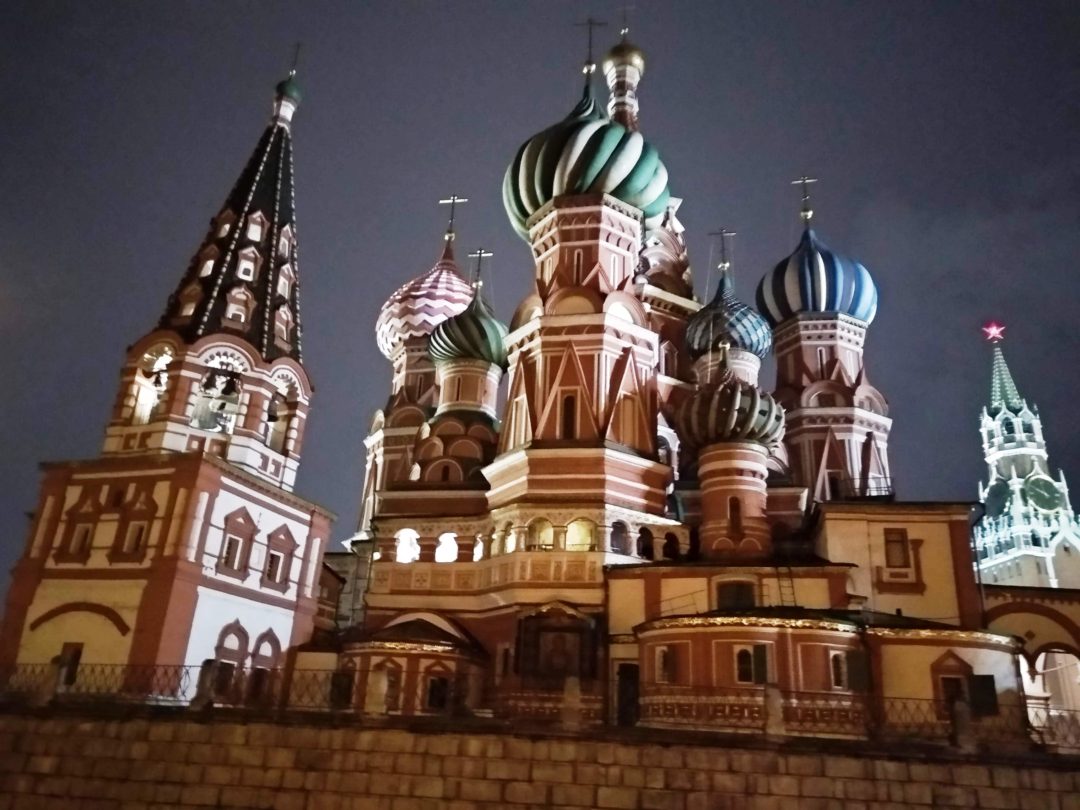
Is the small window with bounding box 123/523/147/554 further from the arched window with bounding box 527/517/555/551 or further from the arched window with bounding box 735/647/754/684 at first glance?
the arched window with bounding box 735/647/754/684

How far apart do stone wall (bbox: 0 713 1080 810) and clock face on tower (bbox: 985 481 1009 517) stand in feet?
181

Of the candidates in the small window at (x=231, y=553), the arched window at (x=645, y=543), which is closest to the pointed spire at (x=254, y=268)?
the small window at (x=231, y=553)

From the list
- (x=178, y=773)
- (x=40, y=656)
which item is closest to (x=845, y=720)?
(x=178, y=773)

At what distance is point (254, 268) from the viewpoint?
25562 millimetres

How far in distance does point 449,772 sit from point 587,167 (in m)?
20.3

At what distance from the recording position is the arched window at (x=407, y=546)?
26656 mm

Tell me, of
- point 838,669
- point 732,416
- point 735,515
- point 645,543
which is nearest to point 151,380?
point 645,543

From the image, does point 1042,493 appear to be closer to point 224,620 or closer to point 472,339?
point 472,339

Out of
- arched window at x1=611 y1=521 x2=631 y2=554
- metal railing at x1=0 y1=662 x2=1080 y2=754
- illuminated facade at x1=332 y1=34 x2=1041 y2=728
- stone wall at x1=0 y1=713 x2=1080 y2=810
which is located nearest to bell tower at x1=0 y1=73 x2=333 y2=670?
metal railing at x1=0 y1=662 x2=1080 y2=754

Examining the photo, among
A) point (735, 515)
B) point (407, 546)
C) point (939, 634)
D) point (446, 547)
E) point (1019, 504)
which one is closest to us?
point (939, 634)

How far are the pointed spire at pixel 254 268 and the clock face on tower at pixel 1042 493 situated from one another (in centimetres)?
5339

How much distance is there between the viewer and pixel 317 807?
43.7 feet

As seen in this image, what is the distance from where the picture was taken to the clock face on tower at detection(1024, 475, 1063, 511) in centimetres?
5884

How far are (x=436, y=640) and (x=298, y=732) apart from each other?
7.71 m
